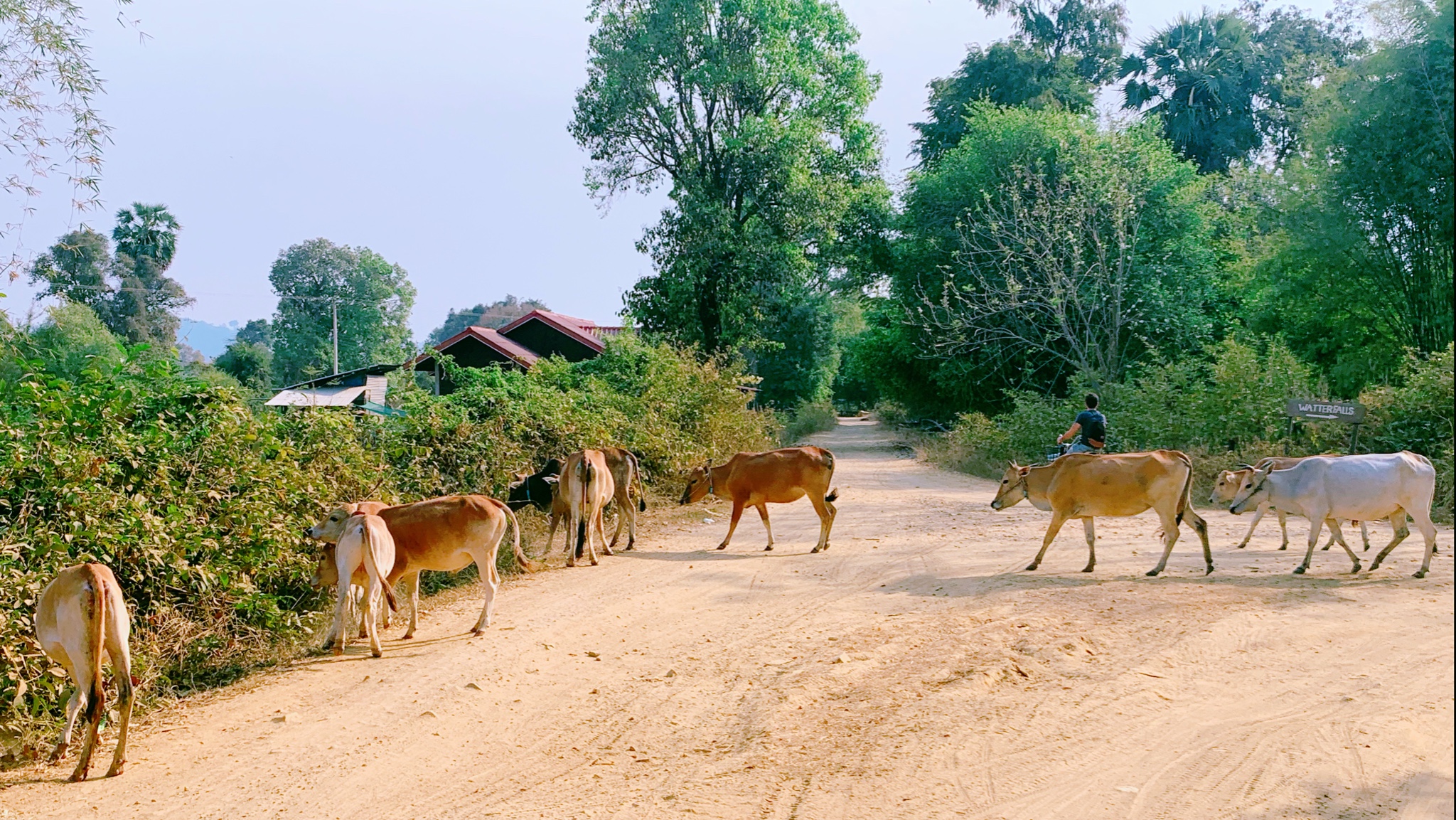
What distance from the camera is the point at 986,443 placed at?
74.5 ft

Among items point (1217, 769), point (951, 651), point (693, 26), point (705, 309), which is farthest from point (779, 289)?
point (1217, 769)

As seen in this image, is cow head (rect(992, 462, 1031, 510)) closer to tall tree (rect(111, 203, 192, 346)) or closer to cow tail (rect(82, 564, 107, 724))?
cow tail (rect(82, 564, 107, 724))

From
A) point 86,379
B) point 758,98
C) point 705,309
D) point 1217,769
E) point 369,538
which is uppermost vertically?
point 758,98

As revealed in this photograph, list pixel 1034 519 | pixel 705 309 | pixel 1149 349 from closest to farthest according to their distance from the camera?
pixel 1034 519 < pixel 1149 349 < pixel 705 309

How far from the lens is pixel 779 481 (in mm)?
12172

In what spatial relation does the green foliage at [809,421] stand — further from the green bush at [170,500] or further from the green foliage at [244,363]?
the green bush at [170,500]

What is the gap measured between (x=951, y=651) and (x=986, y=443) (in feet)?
53.1

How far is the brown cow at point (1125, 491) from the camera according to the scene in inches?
396

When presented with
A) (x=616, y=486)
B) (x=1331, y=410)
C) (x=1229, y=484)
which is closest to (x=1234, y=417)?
(x=1331, y=410)

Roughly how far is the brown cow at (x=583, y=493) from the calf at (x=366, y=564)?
348 centimetres

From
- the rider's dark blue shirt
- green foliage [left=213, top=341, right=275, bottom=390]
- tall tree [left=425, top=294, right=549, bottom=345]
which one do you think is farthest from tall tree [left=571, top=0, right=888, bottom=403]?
tall tree [left=425, top=294, right=549, bottom=345]

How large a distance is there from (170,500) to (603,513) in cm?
724

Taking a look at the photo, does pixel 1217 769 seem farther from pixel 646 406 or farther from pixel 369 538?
pixel 646 406

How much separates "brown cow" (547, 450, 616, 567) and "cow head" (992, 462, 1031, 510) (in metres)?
4.49
